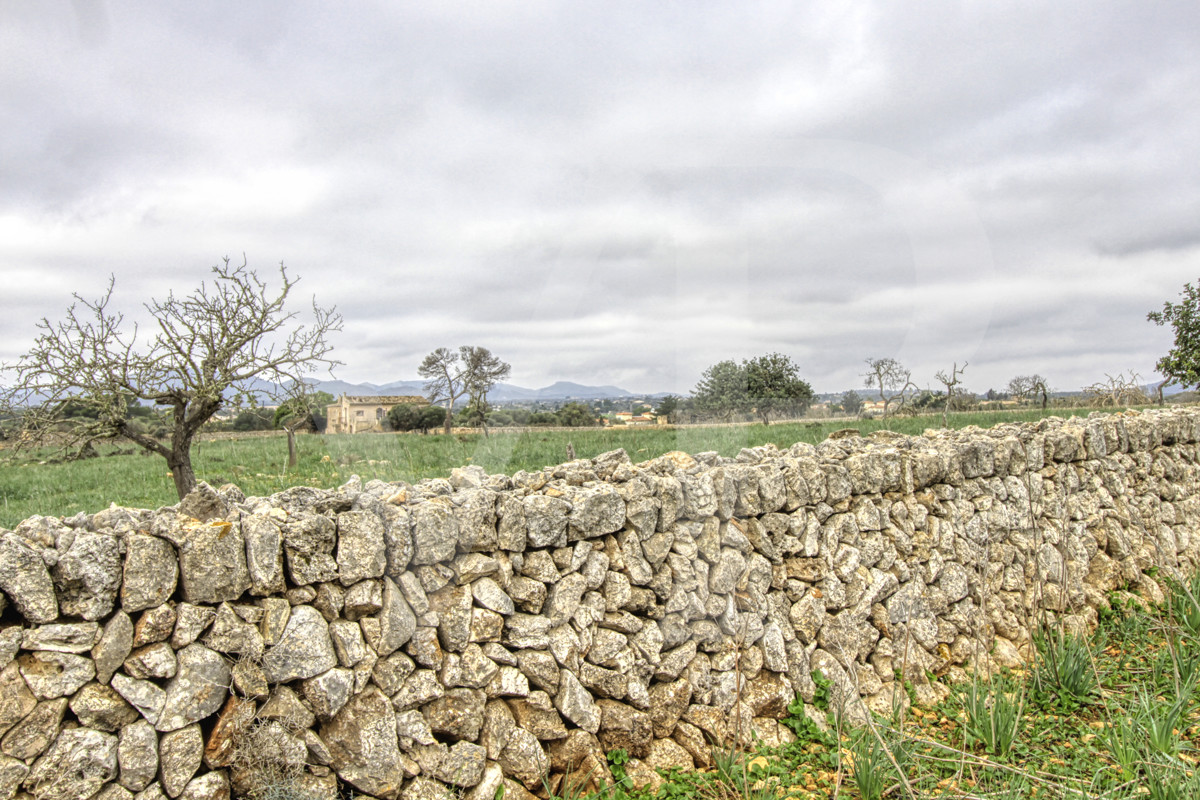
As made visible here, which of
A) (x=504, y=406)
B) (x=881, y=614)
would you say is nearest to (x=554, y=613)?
(x=881, y=614)

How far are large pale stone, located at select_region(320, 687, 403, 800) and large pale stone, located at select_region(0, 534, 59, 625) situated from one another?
143 cm

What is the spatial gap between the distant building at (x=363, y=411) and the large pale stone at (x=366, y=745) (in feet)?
23.8

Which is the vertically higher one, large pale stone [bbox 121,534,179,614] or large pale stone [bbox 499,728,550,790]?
large pale stone [bbox 121,534,179,614]

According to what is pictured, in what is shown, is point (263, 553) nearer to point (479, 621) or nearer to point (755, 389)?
point (479, 621)

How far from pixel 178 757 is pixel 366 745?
86 centimetres

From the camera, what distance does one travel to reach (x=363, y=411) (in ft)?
35.1

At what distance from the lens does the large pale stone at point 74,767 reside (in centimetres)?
291

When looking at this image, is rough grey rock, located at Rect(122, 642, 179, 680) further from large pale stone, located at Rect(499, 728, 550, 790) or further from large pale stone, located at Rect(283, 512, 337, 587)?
large pale stone, located at Rect(499, 728, 550, 790)

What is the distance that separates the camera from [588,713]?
4.26m

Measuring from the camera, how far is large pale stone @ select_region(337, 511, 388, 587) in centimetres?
368

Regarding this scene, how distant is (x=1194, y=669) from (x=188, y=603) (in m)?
7.47

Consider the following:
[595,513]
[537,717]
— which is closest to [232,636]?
[537,717]

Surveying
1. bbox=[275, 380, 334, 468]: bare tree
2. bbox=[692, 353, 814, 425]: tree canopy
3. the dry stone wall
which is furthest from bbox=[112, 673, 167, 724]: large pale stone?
bbox=[692, 353, 814, 425]: tree canopy

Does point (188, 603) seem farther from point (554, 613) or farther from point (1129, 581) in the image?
point (1129, 581)
